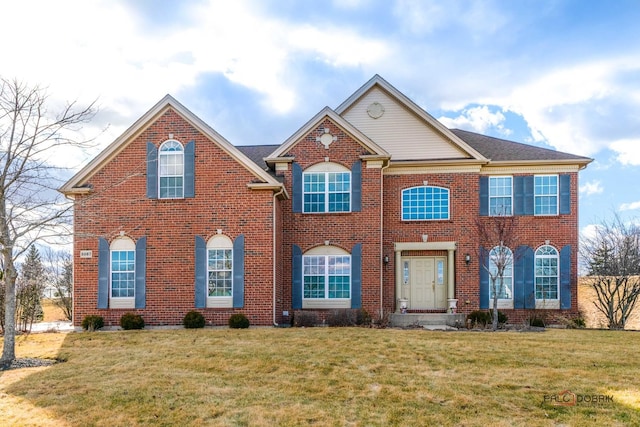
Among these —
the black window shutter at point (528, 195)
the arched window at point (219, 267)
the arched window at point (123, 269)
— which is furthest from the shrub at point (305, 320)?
the black window shutter at point (528, 195)

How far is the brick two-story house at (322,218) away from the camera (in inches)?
587

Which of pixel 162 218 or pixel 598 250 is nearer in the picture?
pixel 162 218

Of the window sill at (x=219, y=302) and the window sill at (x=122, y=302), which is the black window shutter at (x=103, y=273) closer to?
the window sill at (x=122, y=302)

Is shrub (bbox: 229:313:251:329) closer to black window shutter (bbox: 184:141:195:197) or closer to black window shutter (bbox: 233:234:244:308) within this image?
black window shutter (bbox: 233:234:244:308)

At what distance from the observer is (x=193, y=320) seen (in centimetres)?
1442

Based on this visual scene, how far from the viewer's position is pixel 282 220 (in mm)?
16656

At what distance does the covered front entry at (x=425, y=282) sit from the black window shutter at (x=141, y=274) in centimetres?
896

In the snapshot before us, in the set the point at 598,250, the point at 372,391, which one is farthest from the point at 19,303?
the point at 598,250

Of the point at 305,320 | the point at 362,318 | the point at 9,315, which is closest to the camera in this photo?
the point at 9,315

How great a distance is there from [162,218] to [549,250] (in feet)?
44.5

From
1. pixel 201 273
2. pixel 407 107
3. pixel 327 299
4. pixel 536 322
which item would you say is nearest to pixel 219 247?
pixel 201 273

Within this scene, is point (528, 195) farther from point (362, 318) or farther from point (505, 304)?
point (362, 318)

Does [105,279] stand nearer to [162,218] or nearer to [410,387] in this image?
[162,218]

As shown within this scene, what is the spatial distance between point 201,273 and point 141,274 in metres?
1.93
